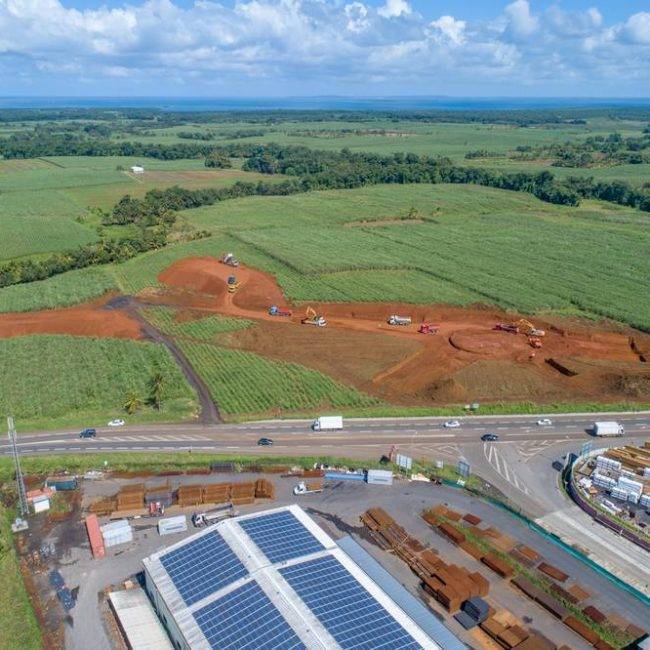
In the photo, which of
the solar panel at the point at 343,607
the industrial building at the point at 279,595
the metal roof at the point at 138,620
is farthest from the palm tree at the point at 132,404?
the solar panel at the point at 343,607

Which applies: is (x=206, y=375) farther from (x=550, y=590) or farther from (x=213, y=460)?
(x=550, y=590)

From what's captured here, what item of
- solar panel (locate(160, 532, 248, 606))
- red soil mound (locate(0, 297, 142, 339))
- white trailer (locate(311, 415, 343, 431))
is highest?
solar panel (locate(160, 532, 248, 606))

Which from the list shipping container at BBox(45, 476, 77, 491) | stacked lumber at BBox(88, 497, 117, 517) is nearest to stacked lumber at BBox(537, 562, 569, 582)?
stacked lumber at BBox(88, 497, 117, 517)

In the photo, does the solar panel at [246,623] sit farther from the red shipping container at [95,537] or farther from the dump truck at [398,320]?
the dump truck at [398,320]

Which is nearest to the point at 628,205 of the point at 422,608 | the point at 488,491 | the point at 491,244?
the point at 491,244

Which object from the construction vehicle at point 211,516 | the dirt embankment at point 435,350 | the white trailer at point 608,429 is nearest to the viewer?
the construction vehicle at point 211,516

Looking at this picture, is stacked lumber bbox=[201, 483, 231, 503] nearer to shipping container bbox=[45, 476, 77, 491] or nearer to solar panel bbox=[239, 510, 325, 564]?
solar panel bbox=[239, 510, 325, 564]

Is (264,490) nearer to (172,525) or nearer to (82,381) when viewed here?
(172,525)
